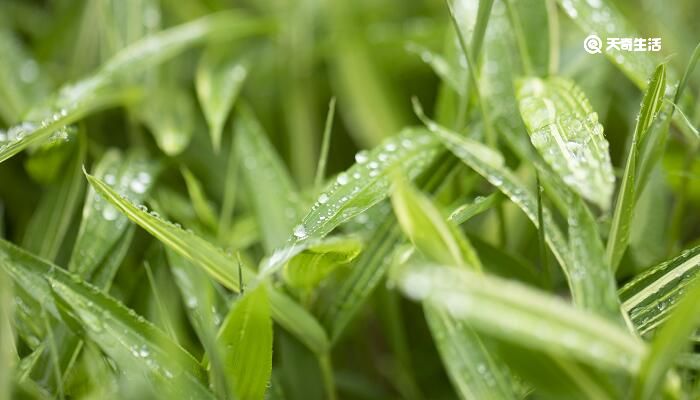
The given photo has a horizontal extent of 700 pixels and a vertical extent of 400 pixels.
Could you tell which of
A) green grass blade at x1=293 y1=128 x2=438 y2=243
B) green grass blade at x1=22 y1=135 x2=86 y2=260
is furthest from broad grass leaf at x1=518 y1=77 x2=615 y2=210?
green grass blade at x1=22 y1=135 x2=86 y2=260

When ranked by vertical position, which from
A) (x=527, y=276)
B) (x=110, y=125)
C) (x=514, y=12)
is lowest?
(x=527, y=276)

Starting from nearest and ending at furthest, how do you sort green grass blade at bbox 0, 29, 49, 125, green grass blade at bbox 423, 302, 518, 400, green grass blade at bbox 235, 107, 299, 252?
green grass blade at bbox 423, 302, 518, 400 < green grass blade at bbox 235, 107, 299, 252 < green grass blade at bbox 0, 29, 49, 125

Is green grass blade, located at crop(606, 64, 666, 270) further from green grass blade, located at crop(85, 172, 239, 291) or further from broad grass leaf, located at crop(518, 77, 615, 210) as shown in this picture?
green grass blade, located at crop(85, 172, 239, 291)

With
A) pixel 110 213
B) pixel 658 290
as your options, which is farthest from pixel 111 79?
pixel 658 290

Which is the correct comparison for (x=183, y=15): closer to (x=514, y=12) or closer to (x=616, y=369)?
(x=514, y=12)

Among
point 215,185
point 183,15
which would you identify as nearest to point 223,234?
point 215,185

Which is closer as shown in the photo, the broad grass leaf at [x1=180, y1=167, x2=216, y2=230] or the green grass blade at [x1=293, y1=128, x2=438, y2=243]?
the green grass blade at [x1=293, y1=128, x2=438, y2=243]

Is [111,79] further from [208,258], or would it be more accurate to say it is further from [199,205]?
[208,258]

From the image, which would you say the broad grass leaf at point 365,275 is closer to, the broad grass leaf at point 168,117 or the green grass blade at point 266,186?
the green grass blade at point 266,186
